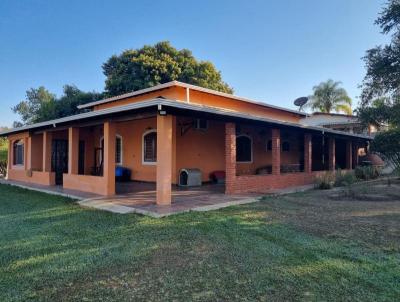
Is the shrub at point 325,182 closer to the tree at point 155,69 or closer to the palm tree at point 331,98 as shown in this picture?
the tree at point 155,69

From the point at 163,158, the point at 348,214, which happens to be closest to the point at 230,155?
the point at 163,158

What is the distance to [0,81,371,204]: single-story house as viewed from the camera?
10.1m

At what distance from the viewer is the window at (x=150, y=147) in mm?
14750

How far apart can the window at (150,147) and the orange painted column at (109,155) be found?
14.8ft

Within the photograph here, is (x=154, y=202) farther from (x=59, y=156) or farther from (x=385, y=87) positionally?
(x=385, y=87)

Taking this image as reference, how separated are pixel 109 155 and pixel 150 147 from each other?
4941mm

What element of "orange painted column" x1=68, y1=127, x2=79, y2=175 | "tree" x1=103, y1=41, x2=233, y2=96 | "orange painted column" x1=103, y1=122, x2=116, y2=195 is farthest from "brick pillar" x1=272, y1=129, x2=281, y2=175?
"tree" x1=103, y1=41, x2=233, y2=96

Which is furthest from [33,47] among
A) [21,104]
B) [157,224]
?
[21,104]

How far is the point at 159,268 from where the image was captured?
418 centimetres

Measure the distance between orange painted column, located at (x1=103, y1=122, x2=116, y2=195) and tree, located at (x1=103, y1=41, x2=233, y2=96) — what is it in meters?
17.4

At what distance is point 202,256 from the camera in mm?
4633

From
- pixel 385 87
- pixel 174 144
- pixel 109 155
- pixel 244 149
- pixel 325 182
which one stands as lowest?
pixel 325 182

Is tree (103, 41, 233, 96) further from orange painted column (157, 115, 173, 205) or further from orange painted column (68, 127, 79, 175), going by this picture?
orange painted column (157, 115, 173, 205)

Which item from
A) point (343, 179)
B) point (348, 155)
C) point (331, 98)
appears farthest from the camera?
point (331, 98)
